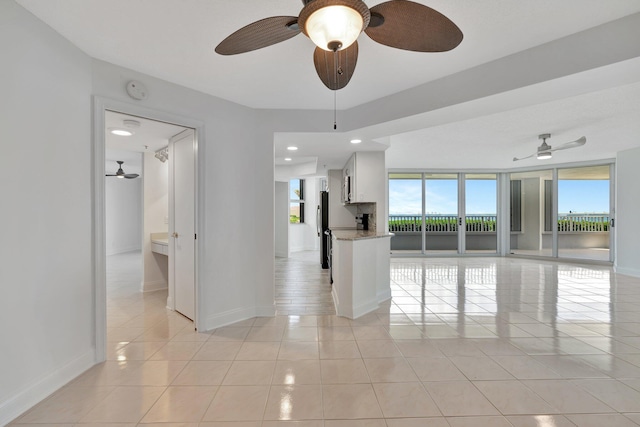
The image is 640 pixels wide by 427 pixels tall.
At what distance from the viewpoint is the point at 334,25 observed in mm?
1133

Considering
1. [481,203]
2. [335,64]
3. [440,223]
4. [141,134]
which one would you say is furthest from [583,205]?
[141,134]

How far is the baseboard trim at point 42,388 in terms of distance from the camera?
1.66m

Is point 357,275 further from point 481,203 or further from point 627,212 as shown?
point 481,203

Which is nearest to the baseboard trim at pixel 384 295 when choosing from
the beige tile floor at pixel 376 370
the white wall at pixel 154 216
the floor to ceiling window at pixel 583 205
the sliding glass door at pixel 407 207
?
the beige tile floor at pixel 376 370

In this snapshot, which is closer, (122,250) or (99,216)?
(99,216)

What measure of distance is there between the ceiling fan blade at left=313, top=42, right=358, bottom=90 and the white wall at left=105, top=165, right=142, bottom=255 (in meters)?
8.70

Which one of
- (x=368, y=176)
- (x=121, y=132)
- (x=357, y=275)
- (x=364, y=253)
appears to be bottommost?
(x=357, y=275)

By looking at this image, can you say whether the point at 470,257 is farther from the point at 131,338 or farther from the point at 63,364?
the point at 63,364

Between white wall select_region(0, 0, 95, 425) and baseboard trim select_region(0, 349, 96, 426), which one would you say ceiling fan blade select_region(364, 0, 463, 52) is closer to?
white wall select_region(0, 0, 95, 425)

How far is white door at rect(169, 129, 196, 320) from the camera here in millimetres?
3215

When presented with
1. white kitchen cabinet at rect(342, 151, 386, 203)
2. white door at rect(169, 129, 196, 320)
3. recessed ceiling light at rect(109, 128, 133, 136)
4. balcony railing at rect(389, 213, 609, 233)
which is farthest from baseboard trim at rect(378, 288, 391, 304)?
balcony railing at rect(389, 213, 609, 233)

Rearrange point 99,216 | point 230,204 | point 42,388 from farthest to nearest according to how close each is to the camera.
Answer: point 230,204
point 99,216
point 42,388

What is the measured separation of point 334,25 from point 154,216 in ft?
14.8

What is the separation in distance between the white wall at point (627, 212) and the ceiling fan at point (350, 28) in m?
6.97
